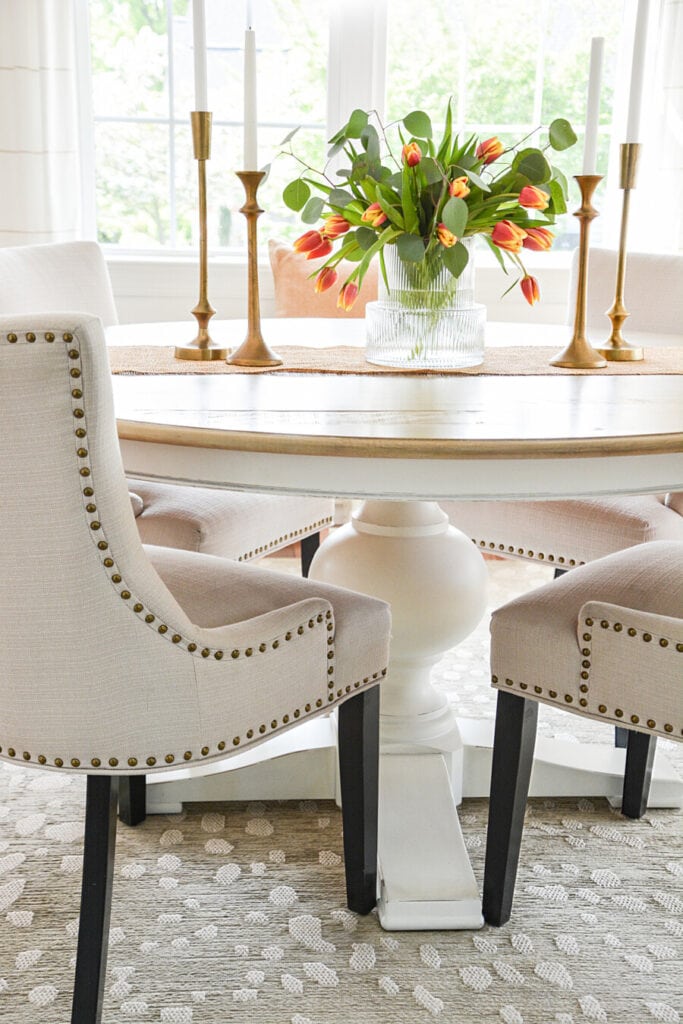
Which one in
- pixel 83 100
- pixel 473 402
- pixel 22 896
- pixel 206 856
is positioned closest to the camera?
pixel 473 402

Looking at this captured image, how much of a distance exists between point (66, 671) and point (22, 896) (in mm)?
691

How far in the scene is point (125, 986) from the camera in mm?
1454

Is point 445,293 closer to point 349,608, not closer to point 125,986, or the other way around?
point 349,608

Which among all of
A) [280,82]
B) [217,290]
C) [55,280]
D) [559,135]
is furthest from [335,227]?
[280,82]

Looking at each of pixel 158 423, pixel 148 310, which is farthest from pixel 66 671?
pixel 148 310

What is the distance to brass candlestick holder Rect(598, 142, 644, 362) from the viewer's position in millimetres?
1705

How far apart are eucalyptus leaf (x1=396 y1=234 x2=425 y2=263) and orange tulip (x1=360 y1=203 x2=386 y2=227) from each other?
5cm

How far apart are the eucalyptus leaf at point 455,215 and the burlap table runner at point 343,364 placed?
217 mm

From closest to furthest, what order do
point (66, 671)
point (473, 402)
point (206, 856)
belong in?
point (66, 671) < point (473, 402) < point (206, 856)

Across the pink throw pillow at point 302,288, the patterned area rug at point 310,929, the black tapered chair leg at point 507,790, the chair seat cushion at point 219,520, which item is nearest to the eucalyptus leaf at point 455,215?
the chair seat cushion at point 219,520

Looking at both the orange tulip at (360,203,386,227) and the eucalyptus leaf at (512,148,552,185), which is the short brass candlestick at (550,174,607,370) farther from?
the orange tulip at (360,203,386,227)

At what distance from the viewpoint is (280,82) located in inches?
137

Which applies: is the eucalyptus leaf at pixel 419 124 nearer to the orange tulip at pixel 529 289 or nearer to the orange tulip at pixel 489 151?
the orange tulip at pixel 489 151

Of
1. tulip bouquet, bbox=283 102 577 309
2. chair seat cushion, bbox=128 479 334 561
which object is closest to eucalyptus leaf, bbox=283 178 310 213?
tulip bouquet, bbox=283 102 577 309
